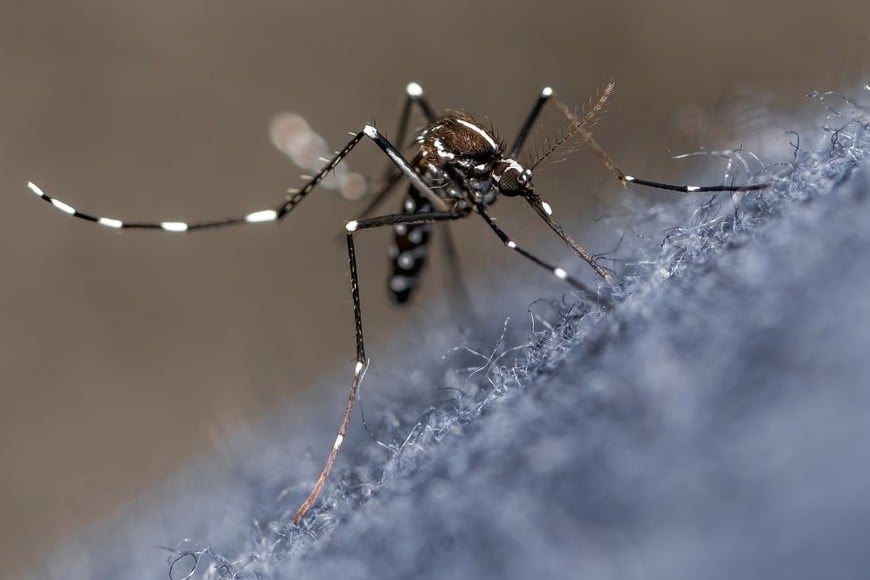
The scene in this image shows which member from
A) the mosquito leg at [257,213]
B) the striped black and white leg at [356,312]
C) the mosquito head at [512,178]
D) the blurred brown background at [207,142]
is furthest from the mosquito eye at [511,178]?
the blurred brown background at [207,142]

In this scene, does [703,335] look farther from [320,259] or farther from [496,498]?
[320,259]

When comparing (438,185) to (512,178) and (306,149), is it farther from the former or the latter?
(306,149)

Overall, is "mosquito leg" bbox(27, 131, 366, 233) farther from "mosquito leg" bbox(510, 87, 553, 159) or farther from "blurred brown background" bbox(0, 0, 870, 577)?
"blurred brown background" bbox(0, 0, 870, 577)

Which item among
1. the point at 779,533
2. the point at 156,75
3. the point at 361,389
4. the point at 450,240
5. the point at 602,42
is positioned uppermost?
the point at 602,42

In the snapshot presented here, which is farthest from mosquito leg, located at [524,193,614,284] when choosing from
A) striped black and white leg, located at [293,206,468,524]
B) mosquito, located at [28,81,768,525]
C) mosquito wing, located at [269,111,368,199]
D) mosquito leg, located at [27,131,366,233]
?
mosquito wing, located at [269,111,368,199]

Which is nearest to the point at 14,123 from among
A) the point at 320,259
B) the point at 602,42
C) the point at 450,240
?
the point at 320,259

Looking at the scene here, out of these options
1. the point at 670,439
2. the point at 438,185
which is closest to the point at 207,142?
the point at 438,185

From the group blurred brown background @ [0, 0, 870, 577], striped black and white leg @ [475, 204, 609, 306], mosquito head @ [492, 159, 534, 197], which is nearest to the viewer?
striped black and white leg @ [475, 204, 609, 306]
